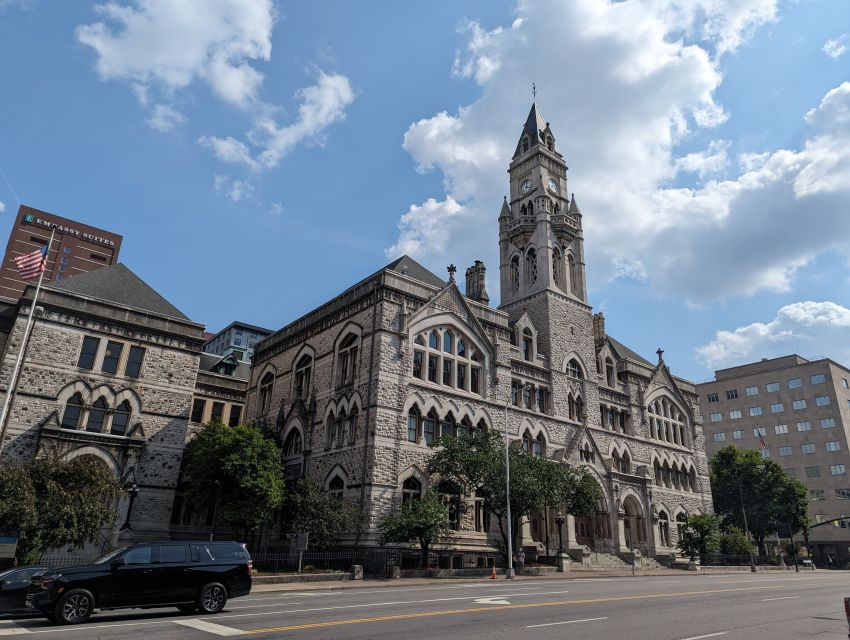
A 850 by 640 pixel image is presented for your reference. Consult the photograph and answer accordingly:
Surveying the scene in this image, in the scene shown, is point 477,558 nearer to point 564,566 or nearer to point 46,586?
point 564,566

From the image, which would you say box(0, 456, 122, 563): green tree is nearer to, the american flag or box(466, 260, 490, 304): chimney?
the american flag

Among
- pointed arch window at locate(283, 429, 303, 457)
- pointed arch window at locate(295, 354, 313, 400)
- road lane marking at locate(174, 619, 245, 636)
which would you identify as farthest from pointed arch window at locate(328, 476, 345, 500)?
road lane marking at locate(174, 619, 245, 636)

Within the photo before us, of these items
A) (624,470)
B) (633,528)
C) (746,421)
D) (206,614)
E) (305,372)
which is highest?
(746,421)

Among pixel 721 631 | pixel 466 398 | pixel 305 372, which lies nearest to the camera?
pixel 721 631

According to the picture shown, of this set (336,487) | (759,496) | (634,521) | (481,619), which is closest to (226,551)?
(481,619)

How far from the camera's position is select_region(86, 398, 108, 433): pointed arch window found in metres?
33.8

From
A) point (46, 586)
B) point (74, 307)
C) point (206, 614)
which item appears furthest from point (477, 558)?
point (74, 307)

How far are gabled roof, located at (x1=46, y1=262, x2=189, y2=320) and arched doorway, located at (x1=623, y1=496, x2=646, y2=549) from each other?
111 ft

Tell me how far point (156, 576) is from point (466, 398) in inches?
962

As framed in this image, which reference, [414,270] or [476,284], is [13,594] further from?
[476,284]

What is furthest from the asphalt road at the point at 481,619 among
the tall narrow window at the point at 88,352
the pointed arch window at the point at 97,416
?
the tall narrow window at the point at 88,352

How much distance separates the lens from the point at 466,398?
3662cm

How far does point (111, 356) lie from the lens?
3544 cm

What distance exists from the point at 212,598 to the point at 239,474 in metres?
17.2
